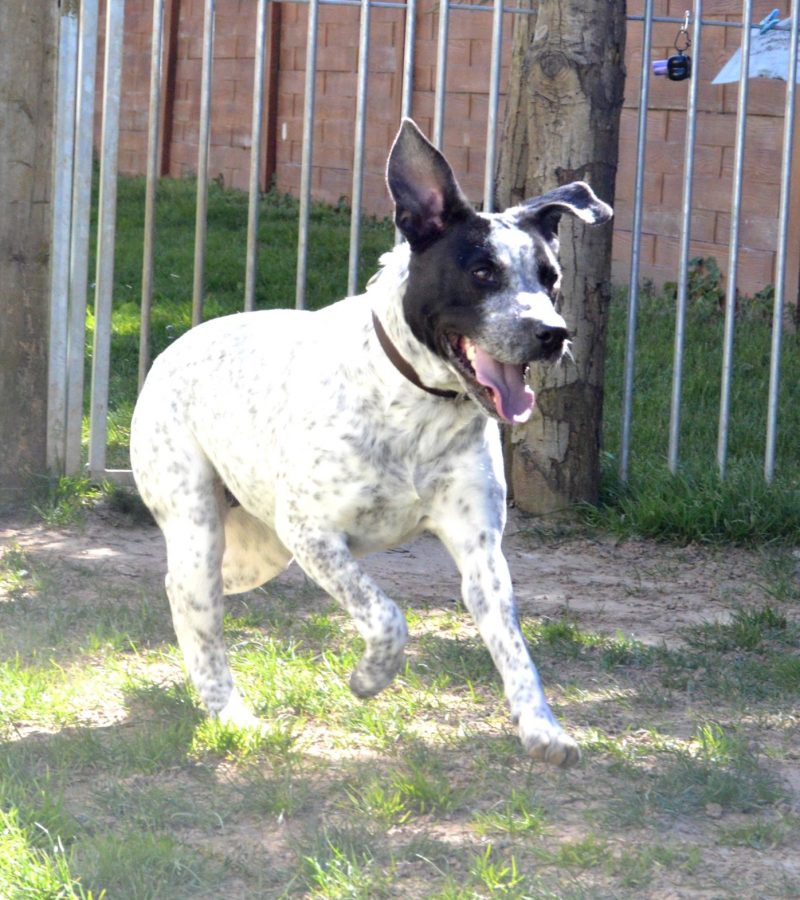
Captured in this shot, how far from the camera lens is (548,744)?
3.30m

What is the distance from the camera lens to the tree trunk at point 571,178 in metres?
5.96

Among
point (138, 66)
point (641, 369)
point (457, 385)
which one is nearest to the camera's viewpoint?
point (457, 385)

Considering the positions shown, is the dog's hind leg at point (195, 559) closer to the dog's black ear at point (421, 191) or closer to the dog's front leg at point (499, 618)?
the dog's front leg at point (499, 618)

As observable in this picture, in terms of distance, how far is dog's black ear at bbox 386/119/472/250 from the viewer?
11.8 ft

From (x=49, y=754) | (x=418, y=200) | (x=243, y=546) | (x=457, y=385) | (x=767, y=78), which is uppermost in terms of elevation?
(x=767, y=78)

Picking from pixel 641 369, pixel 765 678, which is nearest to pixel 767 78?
pixel 641 369

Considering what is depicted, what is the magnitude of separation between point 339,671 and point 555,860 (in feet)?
4.34

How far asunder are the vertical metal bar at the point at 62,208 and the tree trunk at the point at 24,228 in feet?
0.10

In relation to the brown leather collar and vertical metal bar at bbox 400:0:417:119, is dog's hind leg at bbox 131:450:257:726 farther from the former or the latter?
vertical metal bar at bbox 400:0:417:119

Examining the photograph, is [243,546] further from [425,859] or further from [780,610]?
[780,610]

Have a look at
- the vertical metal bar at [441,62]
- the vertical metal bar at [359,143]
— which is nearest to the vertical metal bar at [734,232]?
the vertical metal bar at [441,62]

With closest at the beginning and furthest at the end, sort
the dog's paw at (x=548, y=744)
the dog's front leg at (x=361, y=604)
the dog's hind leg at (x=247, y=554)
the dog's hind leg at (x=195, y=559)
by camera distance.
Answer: the dog's paw at (x=548, y=744), the dog's front leg at (x=361, y=604), the dog's hind leg at (x=195, y=559), the dog's hind leg at (x=247, y=554)

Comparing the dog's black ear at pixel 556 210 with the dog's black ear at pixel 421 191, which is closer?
the dog's black ear at pixel 421 191

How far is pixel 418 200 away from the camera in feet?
11.8
